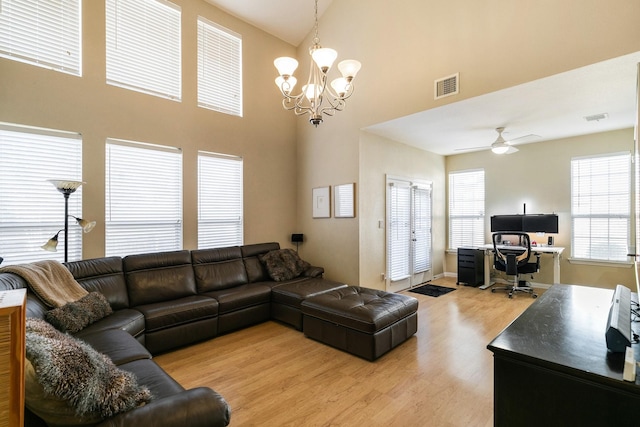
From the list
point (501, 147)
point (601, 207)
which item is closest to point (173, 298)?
point (501, 147)

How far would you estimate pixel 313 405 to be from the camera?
7.34ft

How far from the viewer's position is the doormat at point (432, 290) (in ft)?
17.6

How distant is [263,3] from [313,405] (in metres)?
5.34

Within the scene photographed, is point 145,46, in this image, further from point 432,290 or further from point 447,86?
point 432,290

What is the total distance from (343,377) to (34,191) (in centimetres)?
370

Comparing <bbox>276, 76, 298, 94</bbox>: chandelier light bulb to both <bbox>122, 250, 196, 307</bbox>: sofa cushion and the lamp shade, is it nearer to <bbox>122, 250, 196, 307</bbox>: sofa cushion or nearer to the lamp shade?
the lamp shade

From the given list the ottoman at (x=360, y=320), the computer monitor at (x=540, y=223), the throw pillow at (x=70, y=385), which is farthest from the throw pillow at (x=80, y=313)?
the computer monitor at (x=540, y=223)

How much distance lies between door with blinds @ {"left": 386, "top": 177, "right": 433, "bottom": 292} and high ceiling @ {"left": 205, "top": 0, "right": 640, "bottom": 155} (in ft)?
2.98

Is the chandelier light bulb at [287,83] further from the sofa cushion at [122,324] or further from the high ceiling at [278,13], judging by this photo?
the high ceiling at [278,13]

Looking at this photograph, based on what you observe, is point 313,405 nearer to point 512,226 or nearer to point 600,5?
point 600,5

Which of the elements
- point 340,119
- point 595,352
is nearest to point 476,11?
point 340,119

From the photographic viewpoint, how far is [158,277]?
363 centimetres

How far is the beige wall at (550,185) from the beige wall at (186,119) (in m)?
4.05

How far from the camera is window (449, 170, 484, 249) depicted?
6.31 metres
